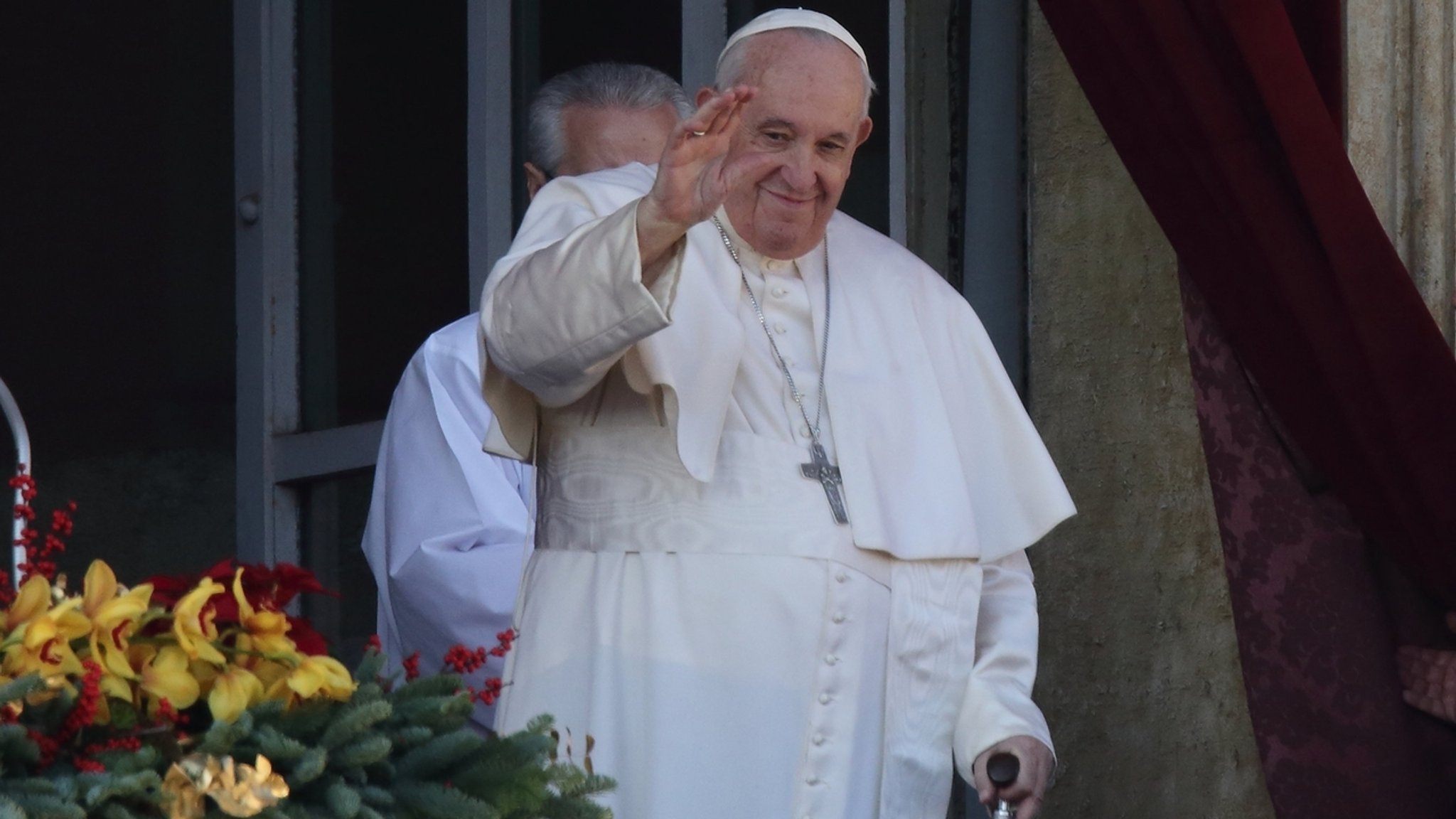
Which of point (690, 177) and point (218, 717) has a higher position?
point (690, 177)

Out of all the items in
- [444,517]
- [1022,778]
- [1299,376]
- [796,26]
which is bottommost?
[1022,778]

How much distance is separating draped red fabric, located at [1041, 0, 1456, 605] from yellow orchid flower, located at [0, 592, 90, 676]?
81.4 inches

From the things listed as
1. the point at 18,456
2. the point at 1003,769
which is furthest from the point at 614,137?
A: the point at 18,456

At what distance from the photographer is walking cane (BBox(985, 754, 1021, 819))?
9.82 feet

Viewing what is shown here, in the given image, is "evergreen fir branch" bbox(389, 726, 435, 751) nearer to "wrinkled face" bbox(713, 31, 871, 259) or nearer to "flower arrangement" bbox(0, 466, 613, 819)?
"flower arrangement" bbox(0, 466, 613, 819)

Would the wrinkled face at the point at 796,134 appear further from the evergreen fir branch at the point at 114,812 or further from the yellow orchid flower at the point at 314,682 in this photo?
the evergreen fir branch at the point at 114,812

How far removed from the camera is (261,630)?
6.62 ft

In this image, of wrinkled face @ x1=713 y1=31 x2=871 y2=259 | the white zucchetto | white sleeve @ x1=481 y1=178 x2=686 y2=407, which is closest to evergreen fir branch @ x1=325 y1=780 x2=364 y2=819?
white sleeve @ x1=481 y1=178 x2=686 y2=407

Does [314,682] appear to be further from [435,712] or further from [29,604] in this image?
[29,604]

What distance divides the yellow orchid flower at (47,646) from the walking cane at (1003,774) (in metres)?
1.44

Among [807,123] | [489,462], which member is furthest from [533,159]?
[807,123]

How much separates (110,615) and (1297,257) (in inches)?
80.8

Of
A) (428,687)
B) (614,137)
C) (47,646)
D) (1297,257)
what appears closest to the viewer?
(47,646)

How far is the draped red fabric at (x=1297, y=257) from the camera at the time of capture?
3.35m
